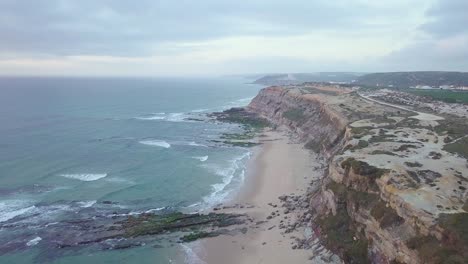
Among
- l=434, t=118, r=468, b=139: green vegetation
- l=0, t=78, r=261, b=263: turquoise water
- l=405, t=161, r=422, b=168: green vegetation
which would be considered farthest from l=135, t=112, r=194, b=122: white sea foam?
l=405, t=161, r=422, b=168: green vegetation

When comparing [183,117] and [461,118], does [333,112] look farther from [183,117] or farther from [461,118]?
[183,117]

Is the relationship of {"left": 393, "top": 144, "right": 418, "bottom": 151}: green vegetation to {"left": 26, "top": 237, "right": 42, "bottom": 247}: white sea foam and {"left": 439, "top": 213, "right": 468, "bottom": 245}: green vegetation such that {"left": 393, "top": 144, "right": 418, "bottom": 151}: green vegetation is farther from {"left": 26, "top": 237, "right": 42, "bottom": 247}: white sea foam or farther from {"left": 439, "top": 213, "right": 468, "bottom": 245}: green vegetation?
{"left": 26, "top": 237, "right": 42, "bottom": 247}: white sea foam

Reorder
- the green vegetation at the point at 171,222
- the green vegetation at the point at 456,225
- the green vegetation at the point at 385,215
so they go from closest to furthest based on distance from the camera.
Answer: the green vegetation at the point at 456,225 < the green vegetation at the point at 385,215 < the green vegetation at the point at 171,222

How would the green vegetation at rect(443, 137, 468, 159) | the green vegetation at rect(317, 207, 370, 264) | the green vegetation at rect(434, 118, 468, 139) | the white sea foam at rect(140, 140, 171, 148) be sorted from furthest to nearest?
the white sea foam at rect(140, 140, 171, 148) → the green vegetation at rect(434, 118, 468, 139) → the green vegetation at rect(443, 137, 468, 159) → the green vegetation at rect(317, 207, 370, 264)

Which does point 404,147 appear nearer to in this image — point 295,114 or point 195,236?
point 195,236

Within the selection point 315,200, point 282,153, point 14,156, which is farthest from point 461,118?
point 14,156

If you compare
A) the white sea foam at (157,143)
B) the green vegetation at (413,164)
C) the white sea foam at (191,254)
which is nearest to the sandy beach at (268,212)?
the white sea foam at (191,254)

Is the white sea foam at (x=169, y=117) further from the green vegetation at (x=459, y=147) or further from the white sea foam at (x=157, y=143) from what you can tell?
the green vegetation at (x=459, y=147)
